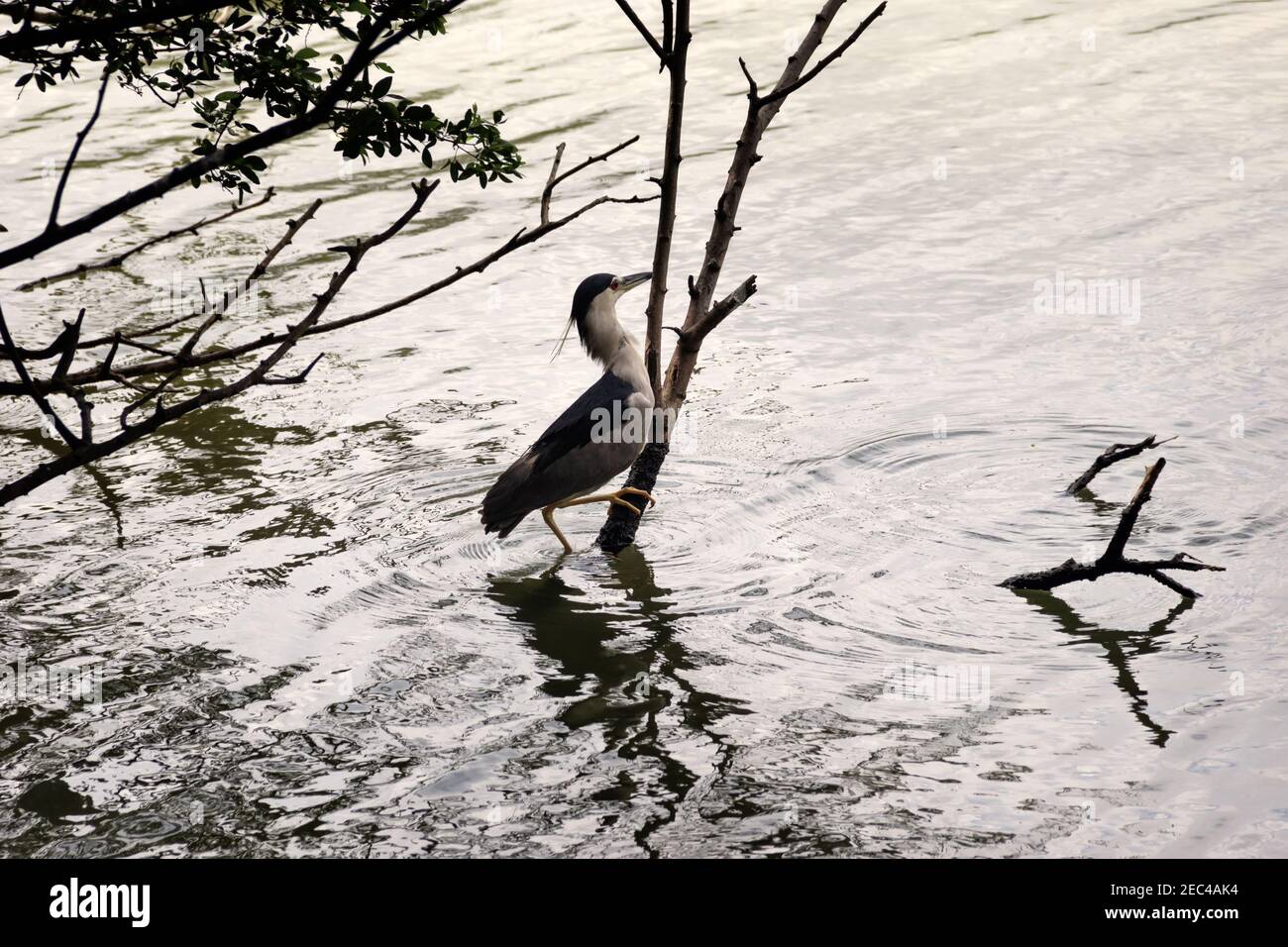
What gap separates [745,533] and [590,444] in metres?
1.00

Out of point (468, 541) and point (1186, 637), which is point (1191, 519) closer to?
point (1186, 637)

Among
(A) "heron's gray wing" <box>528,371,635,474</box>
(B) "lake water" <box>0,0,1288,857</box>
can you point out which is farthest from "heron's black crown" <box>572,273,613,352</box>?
(B) "lake water" <box>0,0,1288,857</box>

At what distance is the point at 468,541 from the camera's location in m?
8.05

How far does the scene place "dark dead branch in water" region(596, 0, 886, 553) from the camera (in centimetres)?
650

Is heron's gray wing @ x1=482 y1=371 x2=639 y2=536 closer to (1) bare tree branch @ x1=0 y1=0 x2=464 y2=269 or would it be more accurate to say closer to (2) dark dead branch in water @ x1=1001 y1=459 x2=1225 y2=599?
(2) dark dead branch in water @ x1=1001 y1=459 x2=1225 y2=599

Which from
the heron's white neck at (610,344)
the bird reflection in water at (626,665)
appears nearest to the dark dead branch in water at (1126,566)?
the bird reflection in water at (626,665)

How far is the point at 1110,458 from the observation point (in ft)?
25.3

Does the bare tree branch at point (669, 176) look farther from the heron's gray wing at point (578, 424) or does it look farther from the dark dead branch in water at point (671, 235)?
the heron's gray wing at point (578, 424)

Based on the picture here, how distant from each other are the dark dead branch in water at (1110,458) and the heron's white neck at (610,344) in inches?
98.1

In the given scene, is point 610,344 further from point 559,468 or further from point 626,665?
point 626,665

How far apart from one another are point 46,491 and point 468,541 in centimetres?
286

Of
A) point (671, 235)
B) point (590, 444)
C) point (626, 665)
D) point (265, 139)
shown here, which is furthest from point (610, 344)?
point (265, 139)

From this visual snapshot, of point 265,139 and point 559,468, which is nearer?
point 265,139
